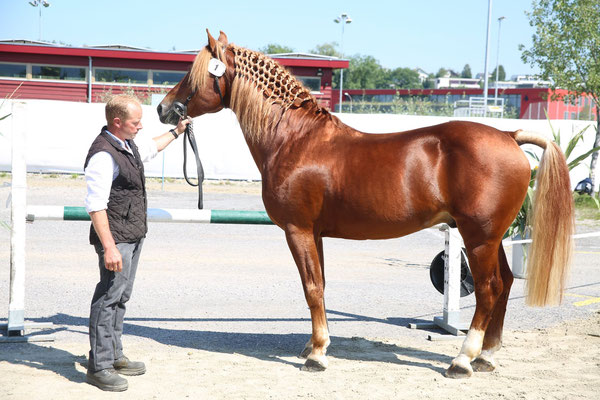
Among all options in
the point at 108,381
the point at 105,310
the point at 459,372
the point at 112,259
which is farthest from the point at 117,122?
the point at 459,372

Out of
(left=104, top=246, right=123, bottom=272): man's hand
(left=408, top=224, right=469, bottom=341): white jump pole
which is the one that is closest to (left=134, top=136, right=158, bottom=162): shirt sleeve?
(left=104, top=246, right=123, bottom=272): man's hand

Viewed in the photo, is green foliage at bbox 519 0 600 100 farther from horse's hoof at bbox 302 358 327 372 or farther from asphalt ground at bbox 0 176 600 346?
horse's hoof at bbox 302 358 327 372

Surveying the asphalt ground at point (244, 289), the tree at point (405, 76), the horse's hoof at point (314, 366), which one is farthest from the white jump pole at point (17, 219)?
the tree at point (405, 76)

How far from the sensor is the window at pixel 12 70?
3225 cm

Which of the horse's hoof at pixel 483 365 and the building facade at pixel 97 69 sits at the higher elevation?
the building facade at pixel 97 69

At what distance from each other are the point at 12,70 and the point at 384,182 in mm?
32971

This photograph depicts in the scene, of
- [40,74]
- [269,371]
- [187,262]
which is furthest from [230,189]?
[40,74]

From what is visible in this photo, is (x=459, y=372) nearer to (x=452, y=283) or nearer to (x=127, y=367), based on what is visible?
(x=452, y=283)

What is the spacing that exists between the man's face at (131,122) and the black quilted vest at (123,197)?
0.10 m

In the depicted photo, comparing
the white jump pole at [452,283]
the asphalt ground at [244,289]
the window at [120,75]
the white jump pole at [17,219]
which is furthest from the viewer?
the window at [120,75]

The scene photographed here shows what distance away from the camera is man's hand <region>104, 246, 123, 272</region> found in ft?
12.2

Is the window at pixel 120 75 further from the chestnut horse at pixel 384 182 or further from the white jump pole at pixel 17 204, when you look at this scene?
the chestnut horse at pixel 384 182

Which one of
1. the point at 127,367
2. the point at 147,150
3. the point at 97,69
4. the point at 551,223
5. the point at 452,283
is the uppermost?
the point at 97,69

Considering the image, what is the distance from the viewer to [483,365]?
4383mm
